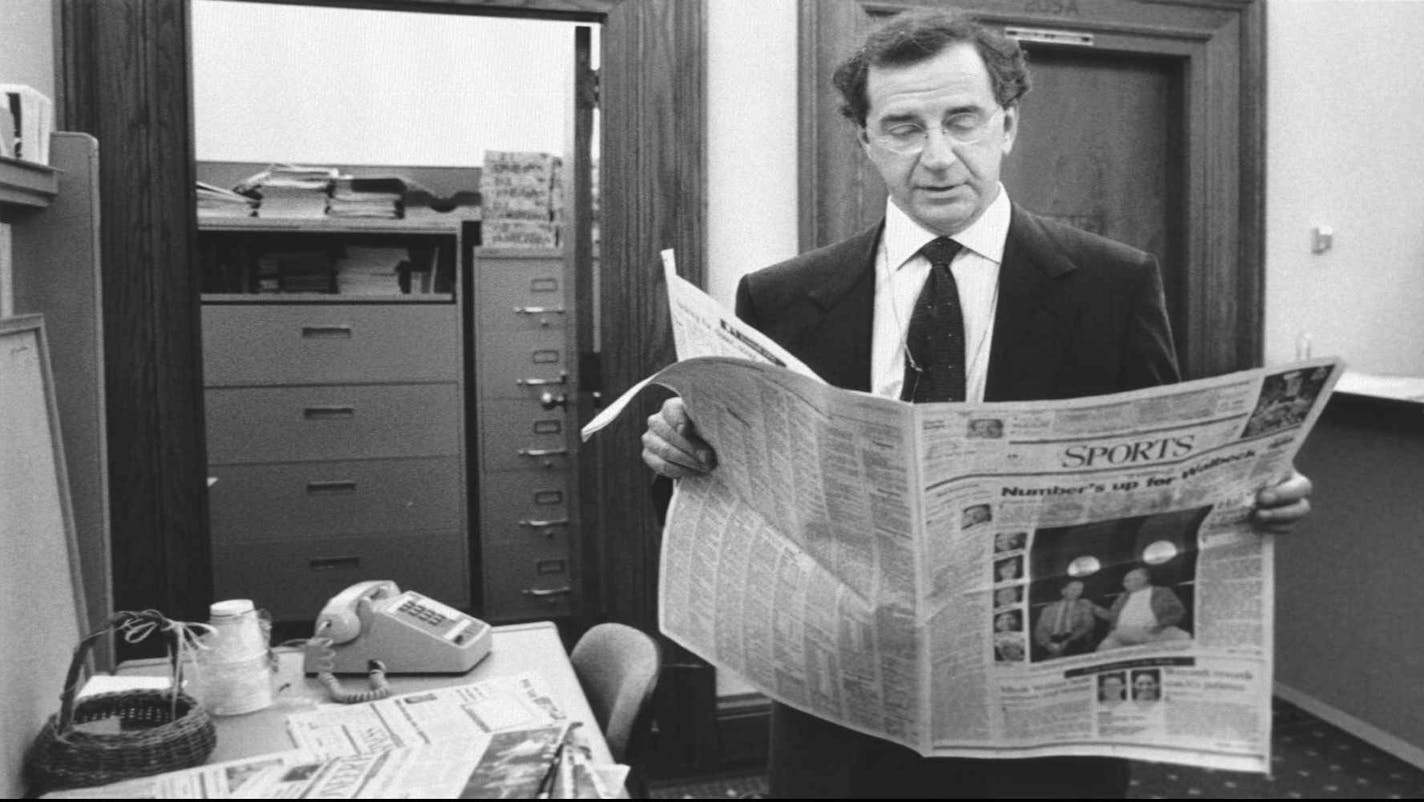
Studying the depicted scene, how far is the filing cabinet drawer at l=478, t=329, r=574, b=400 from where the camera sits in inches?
158

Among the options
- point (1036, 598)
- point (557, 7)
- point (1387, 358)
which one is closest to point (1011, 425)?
point (1036, 598)

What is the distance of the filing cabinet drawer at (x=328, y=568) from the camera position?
390cm

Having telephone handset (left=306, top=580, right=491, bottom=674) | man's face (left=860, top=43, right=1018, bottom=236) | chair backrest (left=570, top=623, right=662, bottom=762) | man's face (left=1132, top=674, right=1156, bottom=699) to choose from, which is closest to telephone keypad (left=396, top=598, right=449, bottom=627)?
telephone handset (left=306, top=580, right=491, bottom=674)

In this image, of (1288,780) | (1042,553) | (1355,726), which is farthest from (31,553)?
(1355,726)

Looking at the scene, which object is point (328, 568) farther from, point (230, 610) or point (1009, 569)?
point (1009, 569)

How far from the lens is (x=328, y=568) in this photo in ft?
13.0

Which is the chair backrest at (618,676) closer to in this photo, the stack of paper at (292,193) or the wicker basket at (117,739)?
the wicker basket at (117,739)

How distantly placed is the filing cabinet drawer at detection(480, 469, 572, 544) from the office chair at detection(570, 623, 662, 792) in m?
2.31

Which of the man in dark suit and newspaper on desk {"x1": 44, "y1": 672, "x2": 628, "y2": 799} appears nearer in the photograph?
newspaper on desk {"x1": 44, "y1": 672, "x2": 628, "y2": 799}

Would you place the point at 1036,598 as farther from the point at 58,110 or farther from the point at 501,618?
the point at 501,618

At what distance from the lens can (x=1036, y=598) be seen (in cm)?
98

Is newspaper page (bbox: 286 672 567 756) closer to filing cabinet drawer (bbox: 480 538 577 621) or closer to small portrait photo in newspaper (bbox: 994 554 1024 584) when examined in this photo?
small portrait photo in newspaper (bbox: 994 554 1024 584)

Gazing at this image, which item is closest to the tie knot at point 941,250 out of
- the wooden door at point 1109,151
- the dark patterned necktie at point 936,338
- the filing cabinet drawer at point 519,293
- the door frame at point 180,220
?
the dark patterned necktie at point 936,338

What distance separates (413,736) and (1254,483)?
94 cm
